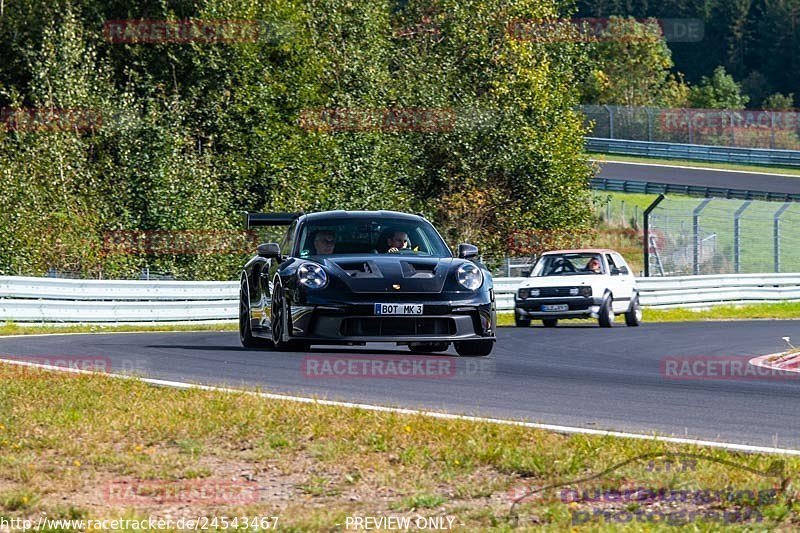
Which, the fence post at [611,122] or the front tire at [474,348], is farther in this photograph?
the fence post at [611,122]

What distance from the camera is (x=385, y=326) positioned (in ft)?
40.2

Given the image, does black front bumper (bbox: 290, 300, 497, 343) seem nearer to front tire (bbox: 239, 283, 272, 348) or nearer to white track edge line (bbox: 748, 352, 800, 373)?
front tire (bbox: 239, 283, 272, 348)

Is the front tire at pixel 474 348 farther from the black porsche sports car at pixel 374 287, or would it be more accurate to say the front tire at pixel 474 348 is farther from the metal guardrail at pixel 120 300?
the metal guardrail at pixel 120 300

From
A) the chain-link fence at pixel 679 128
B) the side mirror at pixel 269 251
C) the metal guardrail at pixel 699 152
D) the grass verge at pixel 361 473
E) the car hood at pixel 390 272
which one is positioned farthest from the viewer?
the chain-link fence at pixel 679 128

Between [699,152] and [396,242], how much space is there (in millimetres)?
58778

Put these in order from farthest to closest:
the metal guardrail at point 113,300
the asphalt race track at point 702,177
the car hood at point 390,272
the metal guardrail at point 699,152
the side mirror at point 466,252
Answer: the metal guardrail at point 699,152 → the asphalt race track at point 702,177 → the metal guardrail at point 113,300 → the side mirror at point 466,252 → the car hood at point 390,272

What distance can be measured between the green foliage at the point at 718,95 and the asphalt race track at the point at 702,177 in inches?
1649

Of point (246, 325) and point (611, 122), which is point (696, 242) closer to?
point (246, 325)

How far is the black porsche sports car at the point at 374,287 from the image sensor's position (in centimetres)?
1228

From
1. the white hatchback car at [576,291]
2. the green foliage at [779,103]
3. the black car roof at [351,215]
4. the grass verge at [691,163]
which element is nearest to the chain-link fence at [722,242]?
the white hatchback car at [576,291]

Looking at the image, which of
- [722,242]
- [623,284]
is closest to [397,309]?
[623,284]

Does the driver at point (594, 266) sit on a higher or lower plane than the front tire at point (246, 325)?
lower

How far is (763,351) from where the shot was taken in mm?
18094

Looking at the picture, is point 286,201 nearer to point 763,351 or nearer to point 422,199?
point 422,199
